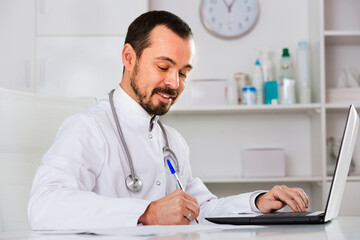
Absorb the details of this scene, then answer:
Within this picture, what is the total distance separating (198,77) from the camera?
10.1 feet

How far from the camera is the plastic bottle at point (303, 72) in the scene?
9.42 ft

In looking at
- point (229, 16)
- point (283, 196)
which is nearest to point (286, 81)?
point (229, 16)

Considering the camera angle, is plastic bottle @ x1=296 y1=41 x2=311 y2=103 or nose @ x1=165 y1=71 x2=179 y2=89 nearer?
nose @ x1=165 y1=71 x2=179 y2=89

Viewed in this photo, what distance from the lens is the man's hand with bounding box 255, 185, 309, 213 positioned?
119 centimetres

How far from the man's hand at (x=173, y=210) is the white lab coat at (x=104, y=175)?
0.07ft

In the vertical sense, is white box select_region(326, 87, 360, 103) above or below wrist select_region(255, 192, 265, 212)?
above

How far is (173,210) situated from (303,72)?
2091 mm

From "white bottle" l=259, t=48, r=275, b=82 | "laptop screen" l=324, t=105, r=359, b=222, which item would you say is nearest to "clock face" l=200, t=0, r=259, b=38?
"white bottle" l=259, t=48, r=275, b=82

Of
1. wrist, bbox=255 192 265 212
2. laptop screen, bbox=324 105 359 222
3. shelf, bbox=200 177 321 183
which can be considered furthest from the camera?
shelf, bbox=200 177 321 183

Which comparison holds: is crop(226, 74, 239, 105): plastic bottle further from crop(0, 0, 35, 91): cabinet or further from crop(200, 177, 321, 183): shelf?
crop(0, 0, 35, 91): cabinet

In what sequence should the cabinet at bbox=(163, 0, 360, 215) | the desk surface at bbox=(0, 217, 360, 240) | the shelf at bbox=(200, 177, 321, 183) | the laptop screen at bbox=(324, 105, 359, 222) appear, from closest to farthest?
the desk surface at bbox=(0, 217, 360, 240), the laptop screen at bbox=(324, 105, 359, 222), the shelf at bbox=(200, 177, 321, 183), the cabinet at bbox=(163, 0, 360, 215)

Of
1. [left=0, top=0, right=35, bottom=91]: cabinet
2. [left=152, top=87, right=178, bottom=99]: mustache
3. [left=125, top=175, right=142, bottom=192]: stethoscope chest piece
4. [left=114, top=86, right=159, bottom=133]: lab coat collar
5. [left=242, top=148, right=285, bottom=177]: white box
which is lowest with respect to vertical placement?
[left=242, top=148, right=285, bottom=177]: white box

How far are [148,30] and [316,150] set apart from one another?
5.65ft

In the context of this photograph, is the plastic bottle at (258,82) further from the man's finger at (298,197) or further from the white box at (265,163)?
the man's finger at (298,197)
